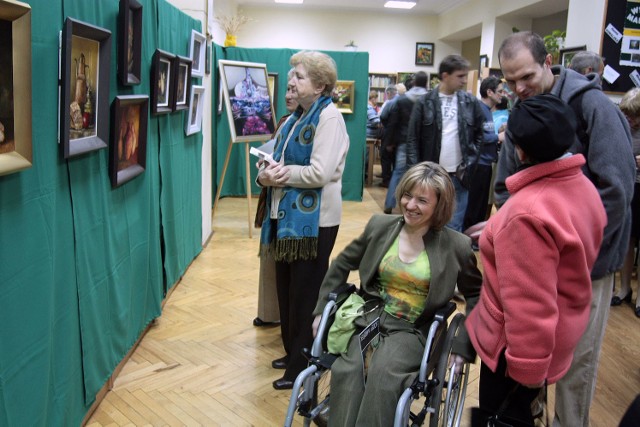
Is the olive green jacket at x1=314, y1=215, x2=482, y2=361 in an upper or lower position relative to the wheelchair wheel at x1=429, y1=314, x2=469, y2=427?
upper

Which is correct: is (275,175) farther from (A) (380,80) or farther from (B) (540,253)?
(A) (380,80)

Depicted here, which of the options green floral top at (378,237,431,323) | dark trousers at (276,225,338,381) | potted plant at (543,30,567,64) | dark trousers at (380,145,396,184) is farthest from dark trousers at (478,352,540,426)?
dark trousers at (380,145,396,184)

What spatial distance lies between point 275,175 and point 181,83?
1.80 m

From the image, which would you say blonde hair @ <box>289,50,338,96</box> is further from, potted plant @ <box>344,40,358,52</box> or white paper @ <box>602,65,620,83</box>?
potted plant @ <box>344,40,358,52</box>

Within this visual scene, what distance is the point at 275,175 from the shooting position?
287 centimetres

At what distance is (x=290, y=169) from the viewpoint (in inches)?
112

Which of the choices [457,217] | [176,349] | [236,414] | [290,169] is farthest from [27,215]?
[457,217]

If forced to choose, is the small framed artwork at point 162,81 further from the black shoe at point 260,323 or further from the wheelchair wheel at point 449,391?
the wheelchair wheel at point 449,391

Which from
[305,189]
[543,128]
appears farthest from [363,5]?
[543,128]

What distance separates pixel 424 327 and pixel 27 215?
153cm

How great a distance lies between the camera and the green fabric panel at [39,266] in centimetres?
181

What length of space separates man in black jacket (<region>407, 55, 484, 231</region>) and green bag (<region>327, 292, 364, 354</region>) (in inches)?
97.2

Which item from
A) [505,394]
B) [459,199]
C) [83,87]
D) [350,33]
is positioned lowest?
[505,394]

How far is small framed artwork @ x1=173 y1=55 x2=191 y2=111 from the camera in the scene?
396 centimetres
